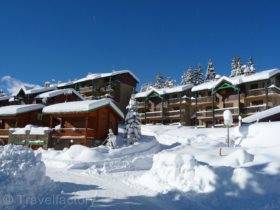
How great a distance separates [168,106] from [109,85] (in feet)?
32.7

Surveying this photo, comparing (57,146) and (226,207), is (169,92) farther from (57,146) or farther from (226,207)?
(226,207)

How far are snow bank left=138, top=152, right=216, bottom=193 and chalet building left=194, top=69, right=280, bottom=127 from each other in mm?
32312

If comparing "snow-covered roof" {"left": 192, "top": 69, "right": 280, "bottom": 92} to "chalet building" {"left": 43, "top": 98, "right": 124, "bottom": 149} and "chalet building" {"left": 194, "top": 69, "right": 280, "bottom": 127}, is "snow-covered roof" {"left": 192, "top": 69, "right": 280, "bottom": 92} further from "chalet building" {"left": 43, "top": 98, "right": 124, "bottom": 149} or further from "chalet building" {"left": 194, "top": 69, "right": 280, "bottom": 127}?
"chalet building" {"left": 43, "top": 98, "right": 124, "bottom": 149}

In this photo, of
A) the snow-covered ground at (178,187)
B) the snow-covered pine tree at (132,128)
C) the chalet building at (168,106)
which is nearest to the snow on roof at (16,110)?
the snow-covered pine tree at (132,128)

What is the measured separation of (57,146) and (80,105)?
4085 mm

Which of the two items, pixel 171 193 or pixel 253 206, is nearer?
pixel 253 206

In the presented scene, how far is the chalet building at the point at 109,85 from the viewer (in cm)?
6206

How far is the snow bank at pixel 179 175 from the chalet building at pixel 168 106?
1582 inches

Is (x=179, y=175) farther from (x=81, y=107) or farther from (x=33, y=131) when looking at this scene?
(x=33, y=131)

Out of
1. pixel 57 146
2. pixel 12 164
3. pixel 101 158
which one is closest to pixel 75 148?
pixel 101 158

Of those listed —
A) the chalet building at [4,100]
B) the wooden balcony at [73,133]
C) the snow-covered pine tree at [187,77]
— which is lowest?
the wooden balcony at [73,133]

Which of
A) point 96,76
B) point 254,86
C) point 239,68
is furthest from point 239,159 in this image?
point 239,68

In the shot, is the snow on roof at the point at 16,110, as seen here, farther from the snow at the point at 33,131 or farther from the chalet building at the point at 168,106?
the chalet building at the point at 168,106

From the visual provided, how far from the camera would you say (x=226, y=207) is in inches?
496
